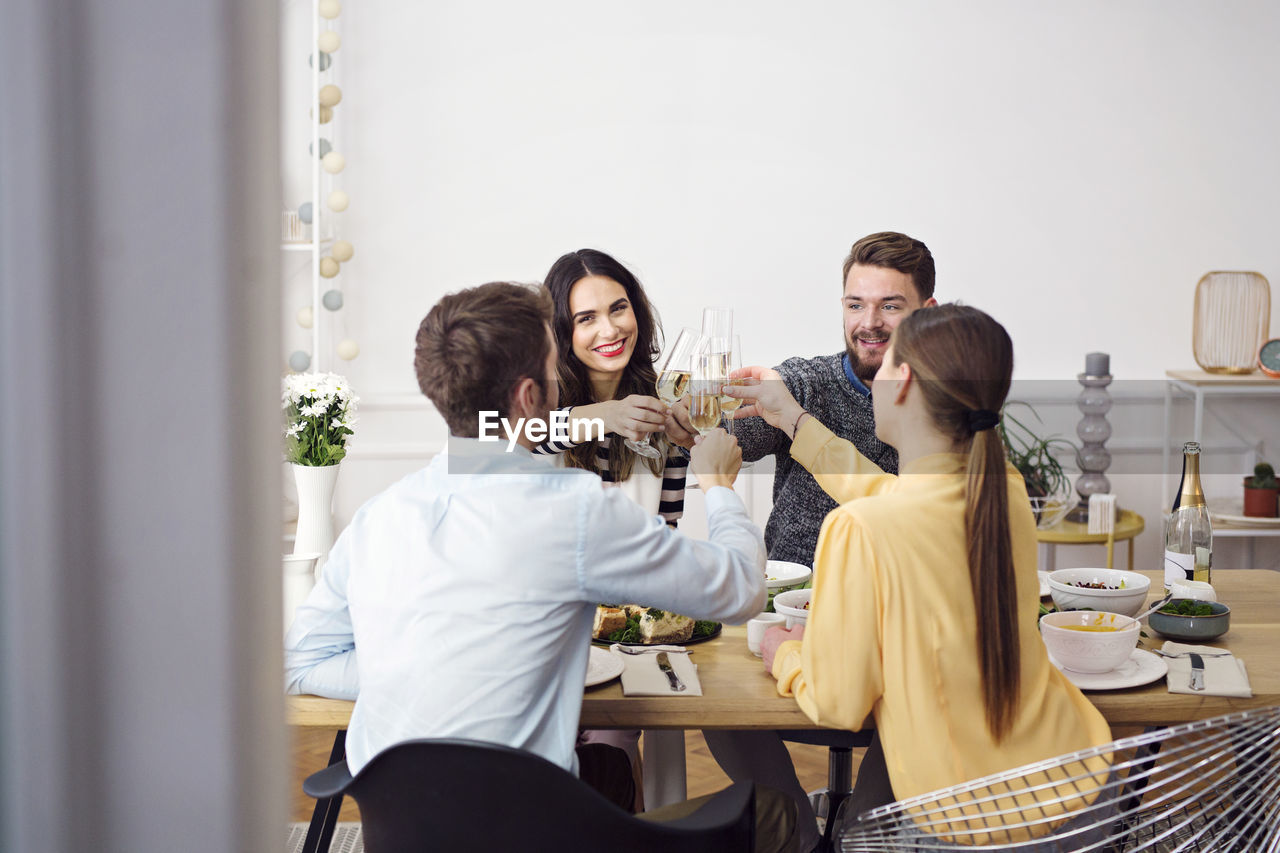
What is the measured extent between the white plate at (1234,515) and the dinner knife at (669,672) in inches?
99.6

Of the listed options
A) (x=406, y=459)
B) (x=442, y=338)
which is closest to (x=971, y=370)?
(x=442, y=338)

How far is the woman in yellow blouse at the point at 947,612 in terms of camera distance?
136 centimetres

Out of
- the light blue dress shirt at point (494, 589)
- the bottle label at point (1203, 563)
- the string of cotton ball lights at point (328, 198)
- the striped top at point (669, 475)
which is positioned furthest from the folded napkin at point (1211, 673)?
the string of cotton ball lights at point (328, 198)

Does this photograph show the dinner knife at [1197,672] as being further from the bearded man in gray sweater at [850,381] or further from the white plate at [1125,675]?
the bearded man in gray sweater at [850,381]

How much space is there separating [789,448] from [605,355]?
19.3 inches

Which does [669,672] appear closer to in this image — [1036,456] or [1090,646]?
[1090,646]

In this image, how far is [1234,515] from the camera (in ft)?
11.7

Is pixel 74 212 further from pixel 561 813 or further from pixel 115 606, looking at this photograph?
pixel 561 813

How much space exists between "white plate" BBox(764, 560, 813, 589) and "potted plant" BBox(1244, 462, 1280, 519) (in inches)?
89.3

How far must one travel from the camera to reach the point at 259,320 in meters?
0.43

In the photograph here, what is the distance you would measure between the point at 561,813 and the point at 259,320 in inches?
34.0

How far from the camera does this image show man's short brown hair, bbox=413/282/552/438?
1344mm

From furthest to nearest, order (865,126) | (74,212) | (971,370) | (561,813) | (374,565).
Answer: (865,126) → (971,370) → (374,565) → (561,813) → (74,212)

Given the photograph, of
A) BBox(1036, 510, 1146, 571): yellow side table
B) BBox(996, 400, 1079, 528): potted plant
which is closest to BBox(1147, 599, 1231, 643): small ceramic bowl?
BBox(1036, 510, 1146, 571): yellow side table
